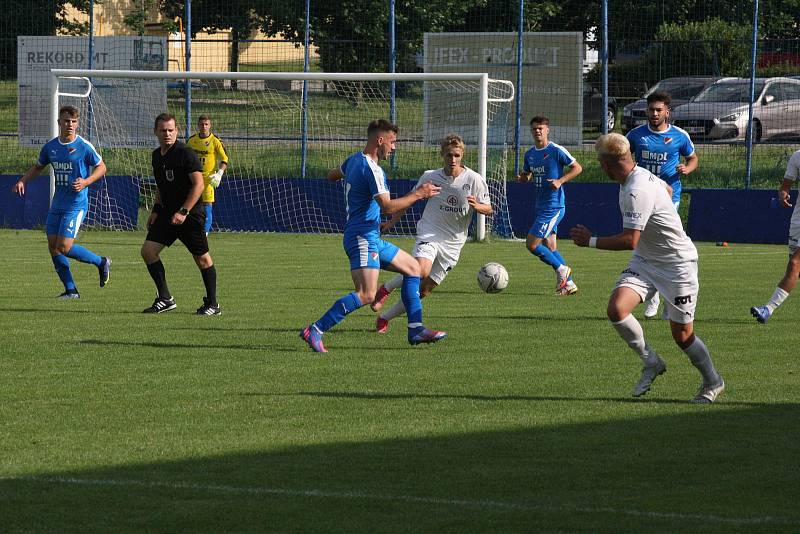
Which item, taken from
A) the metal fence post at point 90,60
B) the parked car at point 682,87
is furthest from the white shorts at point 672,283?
the metal fence post at point 90,60

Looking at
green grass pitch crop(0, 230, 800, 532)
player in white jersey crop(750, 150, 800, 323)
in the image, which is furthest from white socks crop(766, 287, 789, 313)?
green grass pitch crop(0, 230, 800, 532)

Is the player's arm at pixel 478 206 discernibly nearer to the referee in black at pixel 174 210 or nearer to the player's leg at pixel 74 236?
the referee in black at pixel 174 210

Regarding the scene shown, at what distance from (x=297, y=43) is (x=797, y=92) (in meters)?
10.5

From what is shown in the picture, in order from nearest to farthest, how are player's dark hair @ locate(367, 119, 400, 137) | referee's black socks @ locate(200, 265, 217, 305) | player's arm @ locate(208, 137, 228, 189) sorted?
player's dark hair @ locate(367, 119, 400, 137)
referee's black socks @ locate(200, 265, 217, 305)
player's arm @ locate(208, 137, 228, 189)

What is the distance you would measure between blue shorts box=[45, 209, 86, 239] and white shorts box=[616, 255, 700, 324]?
7687 millimetres

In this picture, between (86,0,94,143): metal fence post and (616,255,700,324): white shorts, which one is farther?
(86,0,94,143): metal fence post

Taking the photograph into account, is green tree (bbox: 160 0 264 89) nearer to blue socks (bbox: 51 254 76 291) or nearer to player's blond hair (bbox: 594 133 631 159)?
blue socks (bbox: 51 254 76 291)

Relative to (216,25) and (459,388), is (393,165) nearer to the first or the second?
(216,25)

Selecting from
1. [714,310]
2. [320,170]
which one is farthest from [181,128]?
[714,310]

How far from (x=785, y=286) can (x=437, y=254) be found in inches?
134

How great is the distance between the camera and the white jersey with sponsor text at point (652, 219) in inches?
323

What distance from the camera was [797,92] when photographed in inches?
1021

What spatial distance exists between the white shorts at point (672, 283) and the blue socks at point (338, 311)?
2.71 m

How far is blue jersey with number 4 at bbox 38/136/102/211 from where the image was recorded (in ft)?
47.3
